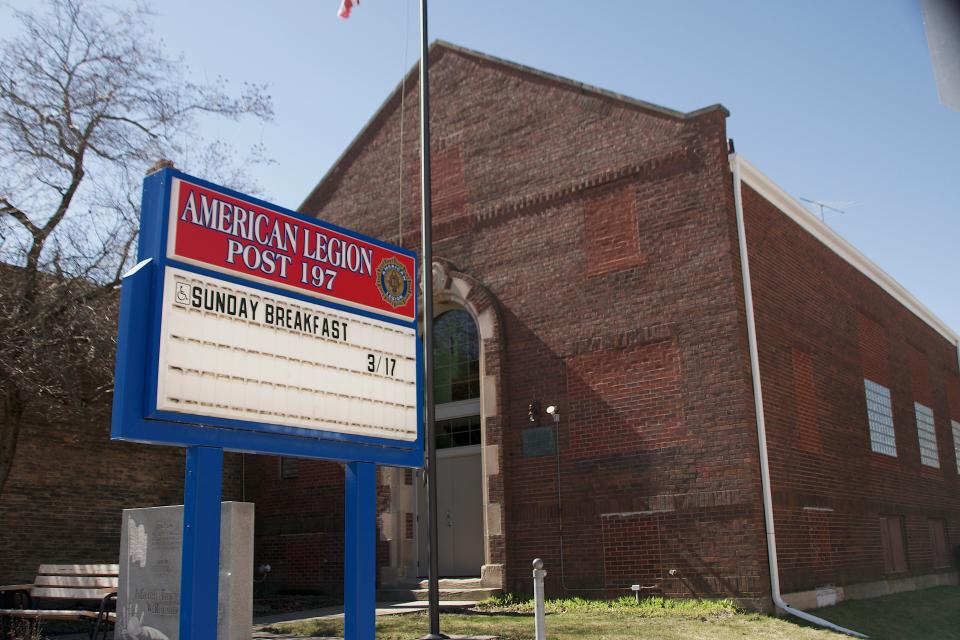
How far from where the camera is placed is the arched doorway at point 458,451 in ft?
57.9

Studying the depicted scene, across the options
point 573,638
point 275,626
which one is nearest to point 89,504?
point 275,626

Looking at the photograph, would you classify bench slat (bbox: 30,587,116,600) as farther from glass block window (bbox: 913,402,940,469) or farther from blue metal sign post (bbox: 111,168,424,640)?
glass block window (bbox: 913,402,940,469)

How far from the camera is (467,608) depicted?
1465 centimetres

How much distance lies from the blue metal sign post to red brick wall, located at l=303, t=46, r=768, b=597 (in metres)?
6.73

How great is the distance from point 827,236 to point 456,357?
7973 mm

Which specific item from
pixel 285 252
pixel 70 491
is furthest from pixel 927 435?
pixel 285 252

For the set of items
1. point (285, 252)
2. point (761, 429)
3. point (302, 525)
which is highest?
point (285, 252)

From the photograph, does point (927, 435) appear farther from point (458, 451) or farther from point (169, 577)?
point (169, 577)

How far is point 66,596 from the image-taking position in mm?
12258

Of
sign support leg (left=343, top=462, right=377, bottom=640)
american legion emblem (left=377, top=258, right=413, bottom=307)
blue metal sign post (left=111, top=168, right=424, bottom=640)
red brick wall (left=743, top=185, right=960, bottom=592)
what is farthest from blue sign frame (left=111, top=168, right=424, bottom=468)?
red brick wall (left=743, top=185, right=960, bottom=592)

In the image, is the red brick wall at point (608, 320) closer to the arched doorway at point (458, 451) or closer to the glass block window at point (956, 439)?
the arched doorway at point (458, 451)

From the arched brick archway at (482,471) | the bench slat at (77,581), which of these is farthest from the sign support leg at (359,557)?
the arched brick archway at (482,471)

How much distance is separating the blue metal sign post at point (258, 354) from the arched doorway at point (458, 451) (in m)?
8.98

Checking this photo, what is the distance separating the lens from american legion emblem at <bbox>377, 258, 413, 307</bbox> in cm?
859
